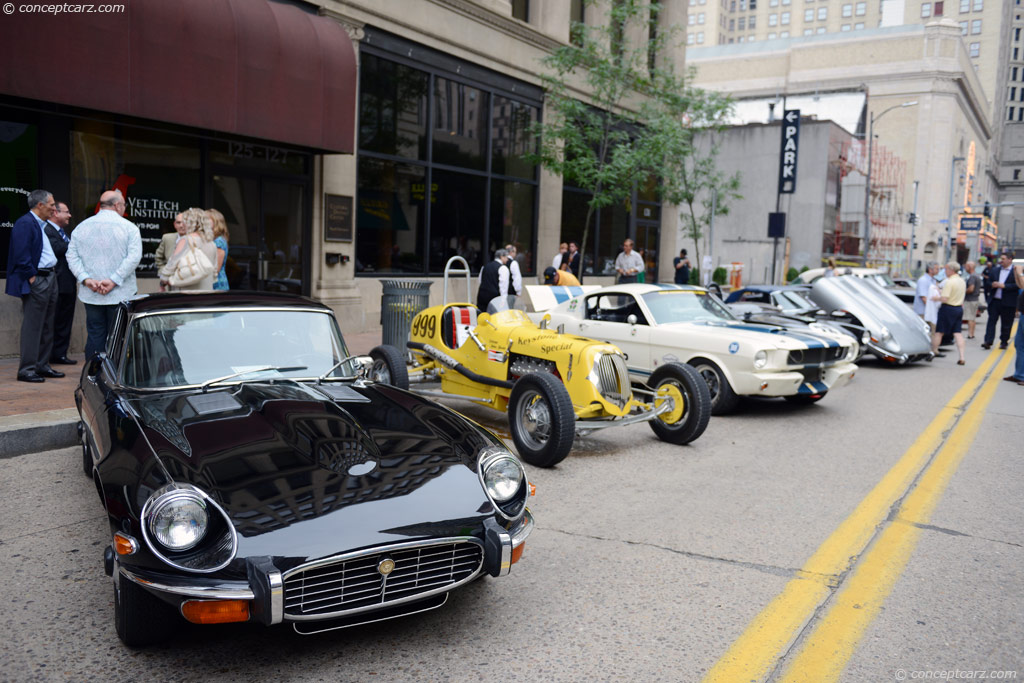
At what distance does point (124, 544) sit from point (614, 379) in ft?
15.7

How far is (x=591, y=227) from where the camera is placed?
22484 millimetres

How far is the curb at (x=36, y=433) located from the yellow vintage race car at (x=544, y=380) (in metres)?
2.54

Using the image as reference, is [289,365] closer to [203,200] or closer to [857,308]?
[203,200]

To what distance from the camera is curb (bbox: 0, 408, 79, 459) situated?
241 inches

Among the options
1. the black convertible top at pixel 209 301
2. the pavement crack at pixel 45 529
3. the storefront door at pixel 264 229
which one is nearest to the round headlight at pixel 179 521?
the black convertible top at pixel 209 301

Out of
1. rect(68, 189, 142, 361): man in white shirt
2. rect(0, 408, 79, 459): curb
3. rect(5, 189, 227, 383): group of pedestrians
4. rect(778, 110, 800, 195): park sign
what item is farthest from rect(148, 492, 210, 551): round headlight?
rect(778, 110, 800, 195): park sign

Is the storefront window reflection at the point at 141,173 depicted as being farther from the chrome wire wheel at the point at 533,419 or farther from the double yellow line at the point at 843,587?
the double yellow line at the point at 843,587

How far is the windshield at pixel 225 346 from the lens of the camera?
434cm

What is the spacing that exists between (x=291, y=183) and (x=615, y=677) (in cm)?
1164

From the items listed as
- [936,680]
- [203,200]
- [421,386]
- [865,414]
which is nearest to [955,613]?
[936,680]

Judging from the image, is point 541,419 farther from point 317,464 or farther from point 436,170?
point 436,170

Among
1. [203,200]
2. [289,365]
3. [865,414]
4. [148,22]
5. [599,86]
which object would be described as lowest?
[865,414]

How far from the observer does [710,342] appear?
29.3 ft

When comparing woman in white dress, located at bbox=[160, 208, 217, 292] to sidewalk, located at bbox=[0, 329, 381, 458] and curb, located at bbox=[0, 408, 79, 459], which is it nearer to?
sidewalk, located at bbox=[0, 329, 381, 458]
